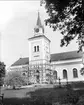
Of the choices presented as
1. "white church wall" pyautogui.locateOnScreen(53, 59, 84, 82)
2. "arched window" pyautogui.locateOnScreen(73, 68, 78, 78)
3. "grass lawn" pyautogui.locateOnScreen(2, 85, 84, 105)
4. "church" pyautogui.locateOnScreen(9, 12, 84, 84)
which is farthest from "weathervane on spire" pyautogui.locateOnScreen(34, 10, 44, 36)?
"grass lawn" pyautogui.locateOnScreen(2, 85, 84, 105)

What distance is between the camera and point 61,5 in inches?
393

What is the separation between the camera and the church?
42031 millimetres

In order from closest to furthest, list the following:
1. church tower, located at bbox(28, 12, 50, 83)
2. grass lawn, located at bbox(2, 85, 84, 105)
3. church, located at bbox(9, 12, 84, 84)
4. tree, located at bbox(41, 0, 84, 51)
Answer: tree, located at bbox(41, 0, 84, 51)
grass lawn, located at bbox(2, 85, 84, 105)
church, located at bbox(9, 12, 84, 84)
church tower, located at bbox(28, 12, 50, 83)

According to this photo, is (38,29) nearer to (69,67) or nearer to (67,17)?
(69,67)

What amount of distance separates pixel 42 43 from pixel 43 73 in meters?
10.2

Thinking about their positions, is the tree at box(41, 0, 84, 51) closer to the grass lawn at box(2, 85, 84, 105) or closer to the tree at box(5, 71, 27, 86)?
the grass lawn at box(2, 85, 84, 105)

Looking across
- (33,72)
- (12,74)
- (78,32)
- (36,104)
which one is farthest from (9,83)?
(78,32)

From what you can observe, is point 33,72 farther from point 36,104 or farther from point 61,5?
point 61,5

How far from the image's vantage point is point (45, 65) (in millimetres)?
42781

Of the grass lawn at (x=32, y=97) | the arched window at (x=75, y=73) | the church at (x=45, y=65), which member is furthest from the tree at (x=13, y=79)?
the arched window at (x=75, y=73)

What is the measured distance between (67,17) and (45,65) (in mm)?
31749

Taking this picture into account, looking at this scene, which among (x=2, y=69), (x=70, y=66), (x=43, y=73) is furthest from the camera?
(x=70, y=66)

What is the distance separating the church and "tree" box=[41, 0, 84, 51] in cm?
2976

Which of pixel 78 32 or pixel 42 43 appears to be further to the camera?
pixel 42 43
